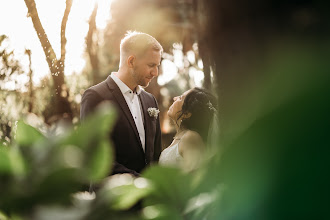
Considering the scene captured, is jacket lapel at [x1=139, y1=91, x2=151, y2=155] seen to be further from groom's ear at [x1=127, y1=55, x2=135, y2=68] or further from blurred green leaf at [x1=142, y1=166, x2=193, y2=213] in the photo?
blurred green leaf at [x1=142, y1=166, x2=193, y2=213]

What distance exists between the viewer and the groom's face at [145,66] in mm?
4535

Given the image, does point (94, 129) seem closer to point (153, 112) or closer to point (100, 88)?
point (100, 88)

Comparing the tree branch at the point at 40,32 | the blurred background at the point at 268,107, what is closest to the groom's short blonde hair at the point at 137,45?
the tree branch at the point at 40,32

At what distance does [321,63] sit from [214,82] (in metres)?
0.19

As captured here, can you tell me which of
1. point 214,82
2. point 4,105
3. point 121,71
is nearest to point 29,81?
point 4,105

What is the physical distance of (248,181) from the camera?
0.33 meters

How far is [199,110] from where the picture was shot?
4.64 metres

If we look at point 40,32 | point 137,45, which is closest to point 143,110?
point 137,45

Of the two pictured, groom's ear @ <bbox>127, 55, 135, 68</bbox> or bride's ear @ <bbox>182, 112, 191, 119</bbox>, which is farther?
bride's ear @ <bbox>182, 112, 191, 119</bbox>

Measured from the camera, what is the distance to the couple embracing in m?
4.00

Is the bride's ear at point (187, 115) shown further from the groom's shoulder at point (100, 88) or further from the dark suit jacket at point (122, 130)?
the groom's shoulder at point (100, 88)

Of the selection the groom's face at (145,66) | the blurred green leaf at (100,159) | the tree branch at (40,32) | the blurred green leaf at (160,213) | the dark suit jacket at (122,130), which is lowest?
the blurred green leaf at (160,213)

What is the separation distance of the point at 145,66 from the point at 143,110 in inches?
20.0

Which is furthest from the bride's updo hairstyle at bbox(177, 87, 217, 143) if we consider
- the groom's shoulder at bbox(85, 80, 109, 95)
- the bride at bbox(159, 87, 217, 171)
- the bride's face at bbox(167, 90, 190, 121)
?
the groom's shoulder at bbox(85, 80, 109, 95)
